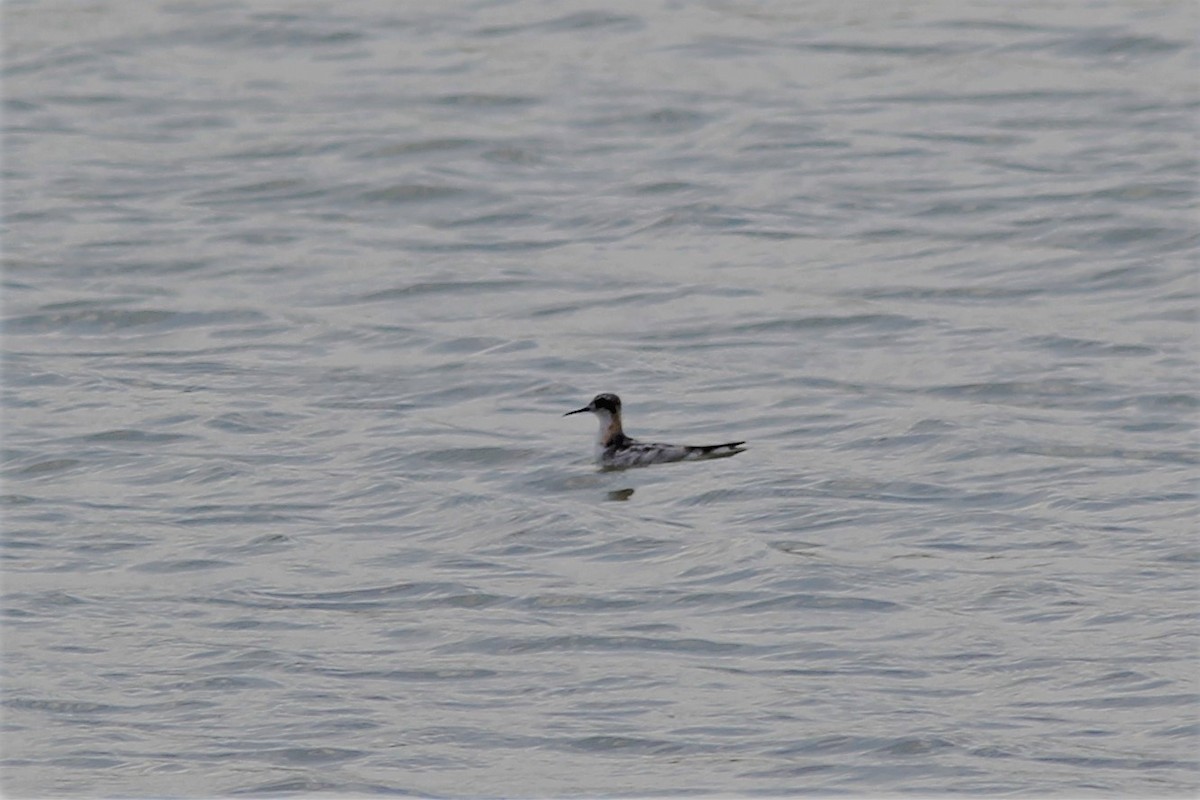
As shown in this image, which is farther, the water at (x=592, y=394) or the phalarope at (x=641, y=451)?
the phalarope at (x=641, y=451)

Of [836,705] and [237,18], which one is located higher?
[237,18]

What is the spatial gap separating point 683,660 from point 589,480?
3690 millimetres

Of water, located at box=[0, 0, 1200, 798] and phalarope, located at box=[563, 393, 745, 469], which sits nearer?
water, located at box=[0, 0, 1200, 798]

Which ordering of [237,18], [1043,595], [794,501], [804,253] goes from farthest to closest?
[237,18] → [804,253] → [794,501] → [1043,595]

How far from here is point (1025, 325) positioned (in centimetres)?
1756

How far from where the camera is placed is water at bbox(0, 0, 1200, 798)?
10477mm

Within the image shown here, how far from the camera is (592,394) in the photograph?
54.2 feet

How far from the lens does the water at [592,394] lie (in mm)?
10477

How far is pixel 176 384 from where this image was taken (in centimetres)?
1684

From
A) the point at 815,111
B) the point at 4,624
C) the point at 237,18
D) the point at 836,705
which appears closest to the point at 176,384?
the point at 4,624

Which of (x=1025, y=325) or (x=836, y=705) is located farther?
(x=1025, y=325)

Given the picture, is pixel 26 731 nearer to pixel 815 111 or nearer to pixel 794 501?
pixel 794 501

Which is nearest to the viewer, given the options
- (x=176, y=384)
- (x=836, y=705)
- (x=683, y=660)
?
(x=836, y=705)

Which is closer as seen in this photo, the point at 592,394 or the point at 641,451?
the point at 641,451
